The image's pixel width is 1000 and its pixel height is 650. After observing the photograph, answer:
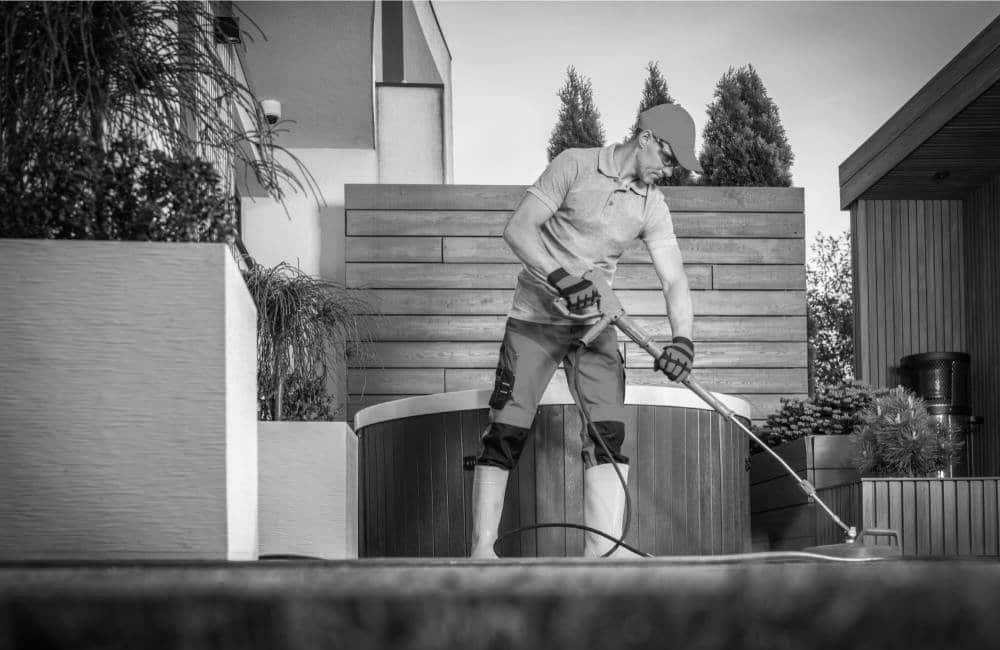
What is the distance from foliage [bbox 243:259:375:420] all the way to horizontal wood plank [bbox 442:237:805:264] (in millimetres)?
2357

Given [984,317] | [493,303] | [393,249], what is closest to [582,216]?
[493,303]

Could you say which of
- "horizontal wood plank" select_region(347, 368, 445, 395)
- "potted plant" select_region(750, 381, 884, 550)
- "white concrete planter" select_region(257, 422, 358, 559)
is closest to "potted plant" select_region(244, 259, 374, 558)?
"white concrete planter" select_region(257, 422, 358, 559)

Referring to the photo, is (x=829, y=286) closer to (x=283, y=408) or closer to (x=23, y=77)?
(x=283, y=408)

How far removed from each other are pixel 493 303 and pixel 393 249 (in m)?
0.79

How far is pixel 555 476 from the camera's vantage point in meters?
3.86

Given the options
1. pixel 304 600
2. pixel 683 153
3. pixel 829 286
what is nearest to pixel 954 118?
pixel 683 153

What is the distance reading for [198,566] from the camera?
38 cm

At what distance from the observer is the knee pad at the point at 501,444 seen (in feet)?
10.2

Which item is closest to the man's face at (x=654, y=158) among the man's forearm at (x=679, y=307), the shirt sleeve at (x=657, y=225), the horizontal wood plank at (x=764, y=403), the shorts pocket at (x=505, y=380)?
the shirt sleeve at (x=657, y=225)

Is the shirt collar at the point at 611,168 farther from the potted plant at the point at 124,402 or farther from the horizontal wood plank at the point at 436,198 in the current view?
the horizontal wood plank at the point at 436,198

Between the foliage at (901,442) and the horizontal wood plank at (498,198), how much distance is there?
3.09 m

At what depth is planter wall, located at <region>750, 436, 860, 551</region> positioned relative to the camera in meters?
5.27

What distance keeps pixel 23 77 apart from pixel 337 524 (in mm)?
2468

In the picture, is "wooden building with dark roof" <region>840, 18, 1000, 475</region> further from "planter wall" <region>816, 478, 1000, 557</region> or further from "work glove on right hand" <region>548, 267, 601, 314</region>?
"work glove on right hand" <region>548, 267, 601, 314</region>
